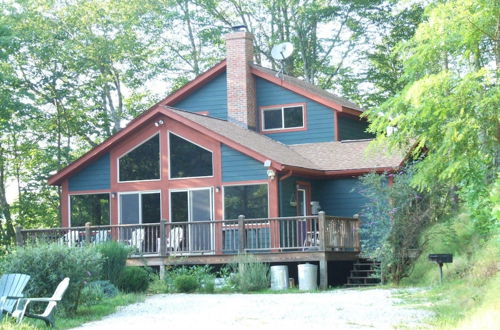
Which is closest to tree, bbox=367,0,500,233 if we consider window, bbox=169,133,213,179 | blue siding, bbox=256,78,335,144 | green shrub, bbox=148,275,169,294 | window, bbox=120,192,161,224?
green shrub, bbox=148,275,169,294

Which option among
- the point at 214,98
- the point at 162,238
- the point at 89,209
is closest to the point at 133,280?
the point at 162,238

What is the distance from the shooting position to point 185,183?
22.1 metres

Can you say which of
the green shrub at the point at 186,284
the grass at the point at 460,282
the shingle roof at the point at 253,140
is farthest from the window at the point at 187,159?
the grass at the point at 460,282

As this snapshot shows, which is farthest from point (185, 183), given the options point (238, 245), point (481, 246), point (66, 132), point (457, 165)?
point (66, 132)

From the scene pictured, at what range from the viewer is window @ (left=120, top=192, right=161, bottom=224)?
22.3m

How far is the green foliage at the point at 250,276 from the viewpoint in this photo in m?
18.2

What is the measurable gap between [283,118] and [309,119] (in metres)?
0.88

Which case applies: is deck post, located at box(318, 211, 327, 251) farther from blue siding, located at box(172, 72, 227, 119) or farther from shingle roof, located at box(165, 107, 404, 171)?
blue siding, located at box(172, 72, 227, 119)

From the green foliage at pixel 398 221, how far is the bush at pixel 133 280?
17.3 feet

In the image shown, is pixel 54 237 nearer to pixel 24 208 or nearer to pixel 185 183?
pixel 185 183

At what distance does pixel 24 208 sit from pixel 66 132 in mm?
3717

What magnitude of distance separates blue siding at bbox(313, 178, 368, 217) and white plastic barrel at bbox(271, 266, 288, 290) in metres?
4.81

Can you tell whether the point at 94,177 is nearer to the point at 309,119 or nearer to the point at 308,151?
the point at 308,151

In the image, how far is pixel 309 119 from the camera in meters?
25.2
